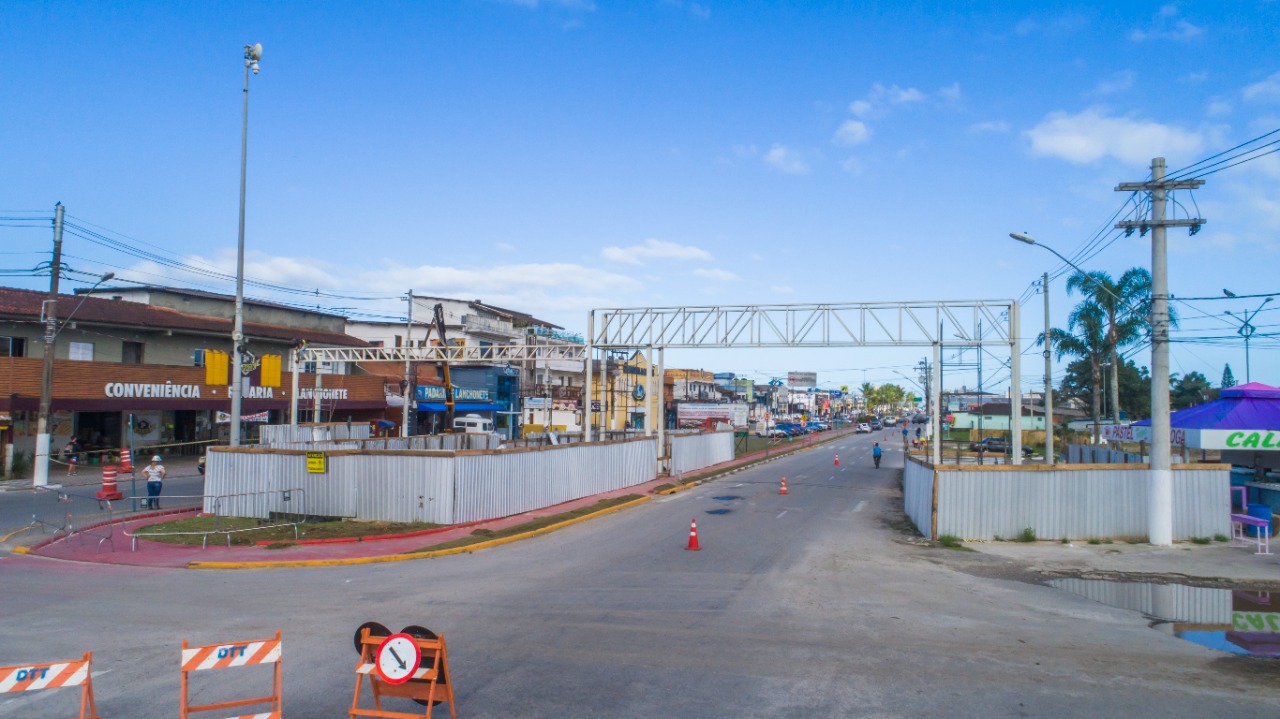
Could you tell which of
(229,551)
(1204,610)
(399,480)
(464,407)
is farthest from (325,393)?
(1204,610)

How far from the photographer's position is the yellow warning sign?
69.5 ft

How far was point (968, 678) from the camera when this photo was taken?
856 centimetres

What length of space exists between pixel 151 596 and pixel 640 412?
68.7 m

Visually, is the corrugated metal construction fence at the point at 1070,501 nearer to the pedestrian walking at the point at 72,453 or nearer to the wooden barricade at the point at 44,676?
the wooden barricade at the point at 44,676

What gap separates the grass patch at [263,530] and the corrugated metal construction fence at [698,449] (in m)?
19.9

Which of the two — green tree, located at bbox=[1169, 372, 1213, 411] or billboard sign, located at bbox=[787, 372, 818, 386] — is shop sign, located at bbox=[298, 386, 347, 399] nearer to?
green tree, located at bbox=[1169, 372, 1213, 411]

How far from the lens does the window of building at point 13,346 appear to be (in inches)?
1462

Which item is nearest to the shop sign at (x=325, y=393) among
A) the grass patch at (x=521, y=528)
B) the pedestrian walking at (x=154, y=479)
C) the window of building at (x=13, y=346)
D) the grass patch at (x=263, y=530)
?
the window of building at (x=13, y=346)

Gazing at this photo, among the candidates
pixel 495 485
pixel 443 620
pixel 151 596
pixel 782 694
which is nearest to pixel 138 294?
pixel 495 485

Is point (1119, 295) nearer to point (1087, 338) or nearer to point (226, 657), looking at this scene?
point (1087, 338)

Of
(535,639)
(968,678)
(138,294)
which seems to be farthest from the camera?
(138,294)

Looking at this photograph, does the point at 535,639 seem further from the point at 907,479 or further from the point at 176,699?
the point at 907,479

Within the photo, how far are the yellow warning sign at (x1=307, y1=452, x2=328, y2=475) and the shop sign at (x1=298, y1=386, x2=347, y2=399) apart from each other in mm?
29193

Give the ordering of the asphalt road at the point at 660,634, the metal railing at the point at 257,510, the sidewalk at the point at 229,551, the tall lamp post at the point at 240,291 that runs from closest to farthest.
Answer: the asphalt road at the point at 660,634, the sidewalk at the point at 229,551, the metal railing at the point at 257,510, the tall lamp post at the point at 240,291
